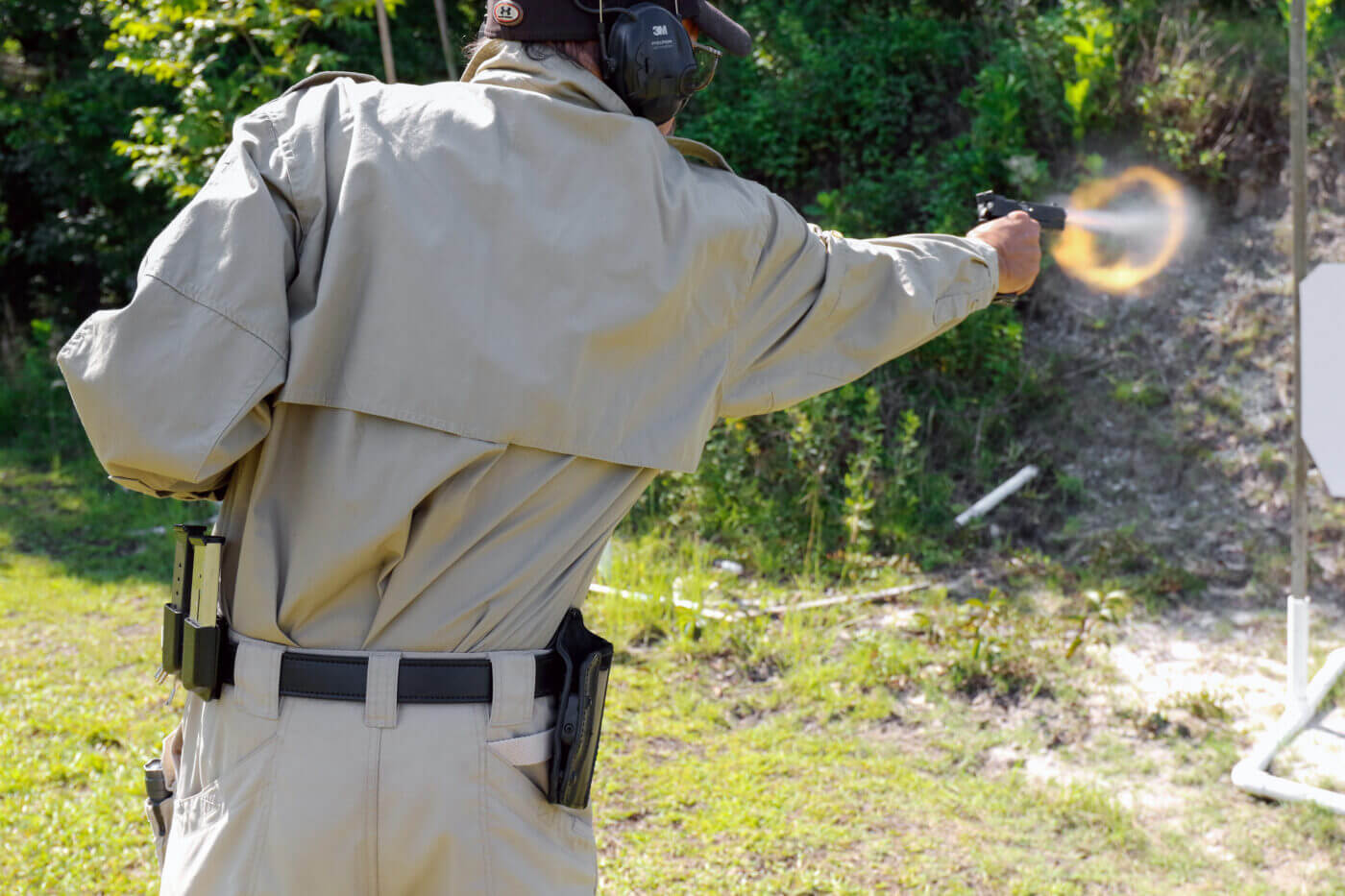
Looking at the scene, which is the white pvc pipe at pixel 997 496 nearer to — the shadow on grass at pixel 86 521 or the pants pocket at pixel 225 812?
the shadow on grass at pixel 86 521

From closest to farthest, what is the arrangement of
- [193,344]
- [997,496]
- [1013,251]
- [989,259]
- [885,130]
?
[193,344]
[989,259]
[1013,251]
[997,496]
[885,130]

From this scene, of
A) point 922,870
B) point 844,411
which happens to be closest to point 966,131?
point 844,411

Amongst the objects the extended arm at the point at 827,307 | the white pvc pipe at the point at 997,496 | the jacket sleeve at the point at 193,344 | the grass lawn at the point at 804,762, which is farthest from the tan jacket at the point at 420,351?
the white pvc pipe at the point at 997,496

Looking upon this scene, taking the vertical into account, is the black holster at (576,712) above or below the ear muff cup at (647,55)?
below

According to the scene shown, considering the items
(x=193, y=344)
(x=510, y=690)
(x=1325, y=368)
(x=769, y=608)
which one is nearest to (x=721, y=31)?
(x=193, y=344)

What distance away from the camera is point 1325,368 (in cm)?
422

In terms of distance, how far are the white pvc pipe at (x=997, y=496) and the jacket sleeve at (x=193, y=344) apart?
5245 millimetres

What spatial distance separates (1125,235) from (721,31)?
19.8ft

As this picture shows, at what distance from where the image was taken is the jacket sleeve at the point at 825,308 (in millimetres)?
2023

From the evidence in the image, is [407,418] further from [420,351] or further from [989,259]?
[989,259]

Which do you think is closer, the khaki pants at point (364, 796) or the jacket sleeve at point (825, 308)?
the khaki pants at point (364, 796)

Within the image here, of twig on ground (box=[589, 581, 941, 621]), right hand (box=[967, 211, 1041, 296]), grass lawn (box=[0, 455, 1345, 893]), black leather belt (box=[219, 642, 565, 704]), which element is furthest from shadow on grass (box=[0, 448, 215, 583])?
right hand (box=[967, 211, 1041, 296])

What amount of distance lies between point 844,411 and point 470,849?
533 centimetres

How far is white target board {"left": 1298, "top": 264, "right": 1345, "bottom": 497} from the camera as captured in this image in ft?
13.7
